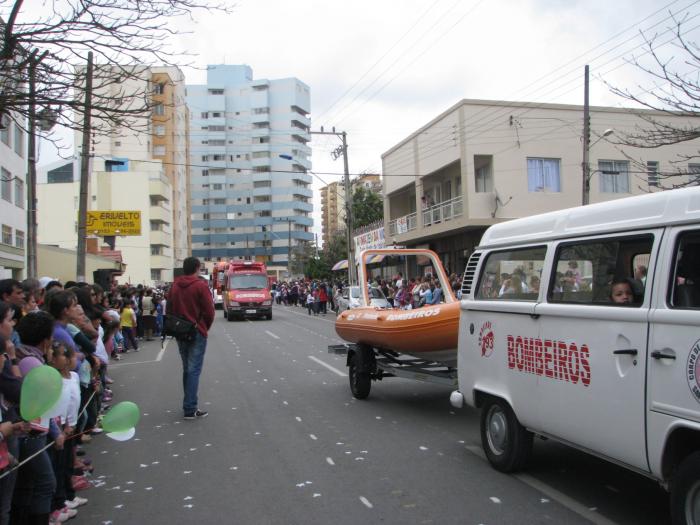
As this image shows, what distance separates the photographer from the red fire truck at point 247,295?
1212 inches

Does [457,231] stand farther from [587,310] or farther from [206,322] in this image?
[587,310]

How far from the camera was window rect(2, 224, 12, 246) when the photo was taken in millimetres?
26641

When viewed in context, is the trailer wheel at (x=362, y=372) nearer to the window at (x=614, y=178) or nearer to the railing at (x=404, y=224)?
the window at (x=614, y=178)

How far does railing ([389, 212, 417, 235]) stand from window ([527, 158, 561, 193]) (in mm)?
8651

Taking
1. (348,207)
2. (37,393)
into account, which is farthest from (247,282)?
(37,393)

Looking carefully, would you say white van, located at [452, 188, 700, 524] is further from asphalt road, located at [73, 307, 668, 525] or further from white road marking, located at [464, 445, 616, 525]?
asphalt road, located at [73, 307, 668, 525]

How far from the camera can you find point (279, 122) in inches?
3784

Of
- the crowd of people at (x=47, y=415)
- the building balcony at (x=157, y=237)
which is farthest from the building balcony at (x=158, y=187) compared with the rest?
the crowd of people at (x=47, y=415)

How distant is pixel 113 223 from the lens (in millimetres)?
50562

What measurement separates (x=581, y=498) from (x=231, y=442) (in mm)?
3796

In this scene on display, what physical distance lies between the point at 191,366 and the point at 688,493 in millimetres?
6216

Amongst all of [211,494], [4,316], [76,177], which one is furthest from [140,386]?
[76,177]

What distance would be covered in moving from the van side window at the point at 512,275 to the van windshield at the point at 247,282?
26.7 m

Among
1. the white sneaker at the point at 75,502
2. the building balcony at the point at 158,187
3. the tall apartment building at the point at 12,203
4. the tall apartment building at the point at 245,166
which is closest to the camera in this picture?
the white sneaker at the point at 75,502
